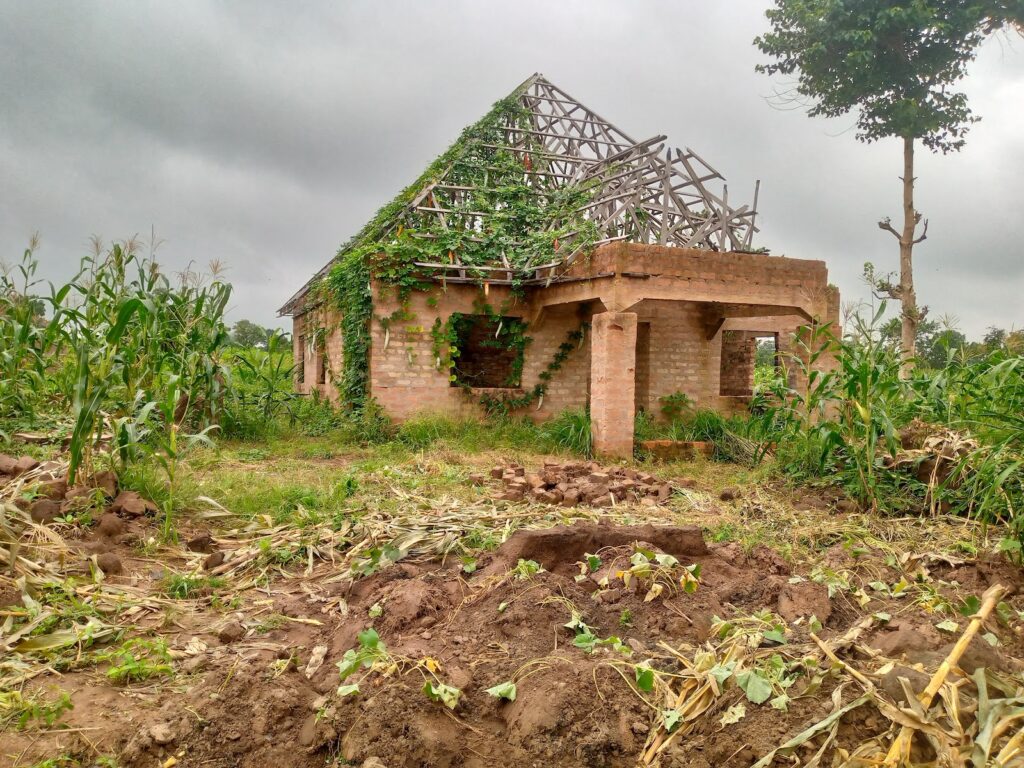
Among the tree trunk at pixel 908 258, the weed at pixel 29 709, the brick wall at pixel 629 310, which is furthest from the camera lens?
the tree trunk at pixel 908 258

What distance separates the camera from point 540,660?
3221 mm

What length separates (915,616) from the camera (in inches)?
151

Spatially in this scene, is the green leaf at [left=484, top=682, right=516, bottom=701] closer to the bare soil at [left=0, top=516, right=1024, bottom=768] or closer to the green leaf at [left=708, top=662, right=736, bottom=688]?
the bare soil at [left=0, top=516, right=1024, bottom=768]

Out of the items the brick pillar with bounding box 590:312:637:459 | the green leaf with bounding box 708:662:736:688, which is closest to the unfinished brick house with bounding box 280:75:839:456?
the brick pillar with bounding box 590:312:637:459

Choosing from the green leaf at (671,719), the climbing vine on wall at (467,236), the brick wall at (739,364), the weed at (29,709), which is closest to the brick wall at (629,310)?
the climbing vine on wall at (467,236)

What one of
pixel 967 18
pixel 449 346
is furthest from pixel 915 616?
pixel 967 18

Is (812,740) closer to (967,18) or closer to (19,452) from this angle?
(19,452)

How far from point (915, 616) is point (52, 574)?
488cm

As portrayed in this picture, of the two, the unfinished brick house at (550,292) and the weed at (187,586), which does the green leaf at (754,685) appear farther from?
the unfinished brick house at (550,292)

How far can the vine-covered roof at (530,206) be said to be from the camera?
11.7 m

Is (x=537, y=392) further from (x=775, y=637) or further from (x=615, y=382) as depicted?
(x=775, y=637)

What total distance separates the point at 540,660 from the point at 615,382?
292 inches

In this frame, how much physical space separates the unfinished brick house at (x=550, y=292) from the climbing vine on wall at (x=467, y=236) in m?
0.03

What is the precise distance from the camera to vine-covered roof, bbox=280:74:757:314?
38.5 ft
